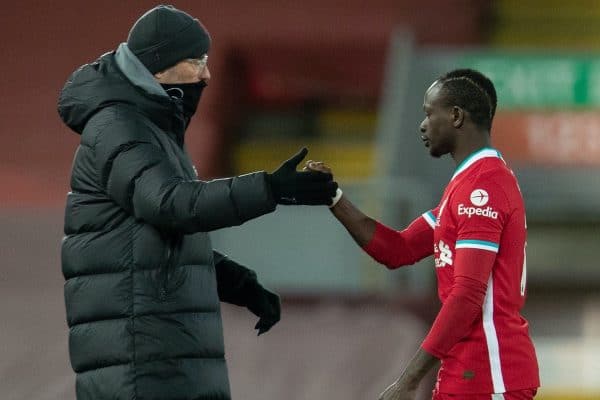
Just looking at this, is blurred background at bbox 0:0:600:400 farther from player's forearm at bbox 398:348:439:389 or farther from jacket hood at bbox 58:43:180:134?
jacket hood at bbox 58:43:180:134

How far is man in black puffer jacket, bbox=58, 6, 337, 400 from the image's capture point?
2736 mm

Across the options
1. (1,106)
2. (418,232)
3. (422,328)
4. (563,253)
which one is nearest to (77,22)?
(1,106)

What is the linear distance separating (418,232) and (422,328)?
406 centimetres

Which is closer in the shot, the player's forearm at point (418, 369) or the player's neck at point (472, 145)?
the player's forearm at point (418, 369)

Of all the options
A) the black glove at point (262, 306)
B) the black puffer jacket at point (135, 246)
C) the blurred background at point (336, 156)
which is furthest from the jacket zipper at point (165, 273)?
the blurred background at point (336, 156)

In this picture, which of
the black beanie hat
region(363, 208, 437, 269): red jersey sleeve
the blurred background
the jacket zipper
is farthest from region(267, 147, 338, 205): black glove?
the blurred background

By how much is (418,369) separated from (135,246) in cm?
58

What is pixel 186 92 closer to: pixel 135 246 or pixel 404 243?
pixel 135 246

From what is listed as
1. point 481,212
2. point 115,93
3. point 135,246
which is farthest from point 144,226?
point 481,212

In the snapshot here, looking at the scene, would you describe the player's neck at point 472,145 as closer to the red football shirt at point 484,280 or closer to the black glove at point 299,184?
the red football shirt at point 484,280

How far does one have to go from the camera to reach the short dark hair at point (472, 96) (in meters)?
2.94

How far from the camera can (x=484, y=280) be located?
9.22 feet

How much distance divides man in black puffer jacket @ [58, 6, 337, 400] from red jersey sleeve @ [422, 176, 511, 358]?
27cm

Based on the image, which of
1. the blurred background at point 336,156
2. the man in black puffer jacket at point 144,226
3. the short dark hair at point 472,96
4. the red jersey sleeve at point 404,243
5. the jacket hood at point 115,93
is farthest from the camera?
the blurred background at point 336,156
